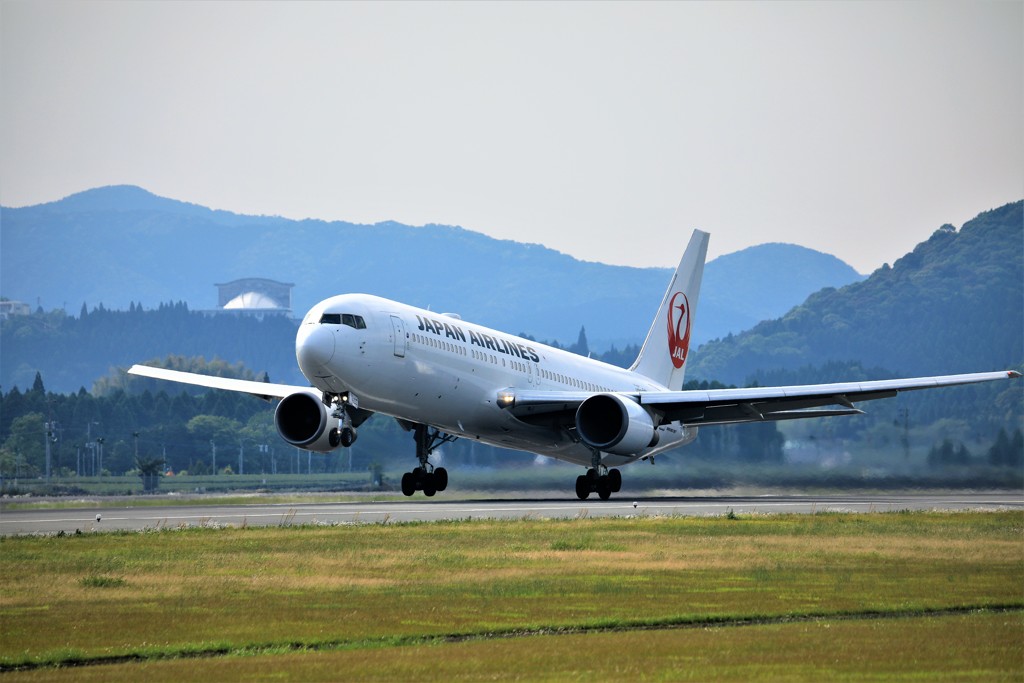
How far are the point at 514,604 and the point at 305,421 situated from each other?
70.0ft

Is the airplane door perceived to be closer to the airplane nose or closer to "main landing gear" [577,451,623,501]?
the airplane nose

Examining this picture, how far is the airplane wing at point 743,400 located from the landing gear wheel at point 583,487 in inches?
118

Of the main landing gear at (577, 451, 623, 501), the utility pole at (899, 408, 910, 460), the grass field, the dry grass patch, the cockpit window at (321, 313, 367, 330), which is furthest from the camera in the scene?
the utility pole at (899, 408, 910, 460)

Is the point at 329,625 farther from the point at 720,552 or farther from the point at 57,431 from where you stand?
the point at 57,431

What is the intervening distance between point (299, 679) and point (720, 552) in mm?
16170

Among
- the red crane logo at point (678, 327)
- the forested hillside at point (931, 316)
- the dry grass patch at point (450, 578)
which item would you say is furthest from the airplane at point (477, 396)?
the forested hillside at point (931, 316)

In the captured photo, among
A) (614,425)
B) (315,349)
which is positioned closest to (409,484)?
(614,425)

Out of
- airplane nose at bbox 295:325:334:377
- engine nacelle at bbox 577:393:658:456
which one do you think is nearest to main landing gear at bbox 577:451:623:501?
engine nacelle at bbox 577:393:658:456

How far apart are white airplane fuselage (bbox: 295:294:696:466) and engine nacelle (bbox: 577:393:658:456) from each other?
1.19m

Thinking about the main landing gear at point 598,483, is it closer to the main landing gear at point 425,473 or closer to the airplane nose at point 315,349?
the main landing gear at point 425,473

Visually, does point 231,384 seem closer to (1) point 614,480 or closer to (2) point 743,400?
(1) point 614,480

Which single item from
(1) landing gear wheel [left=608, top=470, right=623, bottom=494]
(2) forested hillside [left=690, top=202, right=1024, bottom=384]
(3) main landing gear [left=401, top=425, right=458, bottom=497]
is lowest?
(1) landing gear wheel [left=608, top=470, right=623, bottom=494]

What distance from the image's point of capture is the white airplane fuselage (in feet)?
127

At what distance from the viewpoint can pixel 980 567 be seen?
29.5 meters
